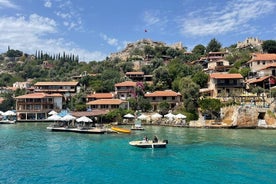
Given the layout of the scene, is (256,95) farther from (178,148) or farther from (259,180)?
(259,180)

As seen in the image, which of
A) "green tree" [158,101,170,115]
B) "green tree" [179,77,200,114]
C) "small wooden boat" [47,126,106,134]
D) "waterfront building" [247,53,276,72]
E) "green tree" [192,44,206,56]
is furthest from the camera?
"green tree" [192,44,206,56]

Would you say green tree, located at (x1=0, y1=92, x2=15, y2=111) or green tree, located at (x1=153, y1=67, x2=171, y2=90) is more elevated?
green tree, located at (x1=153, y1=67, x2=171, y2=90)

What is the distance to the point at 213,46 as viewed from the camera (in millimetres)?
126250

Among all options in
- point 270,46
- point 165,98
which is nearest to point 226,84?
point 165,98

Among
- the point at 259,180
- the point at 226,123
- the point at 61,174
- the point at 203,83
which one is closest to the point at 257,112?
the point at 226,123

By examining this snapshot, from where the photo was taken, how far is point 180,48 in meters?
156

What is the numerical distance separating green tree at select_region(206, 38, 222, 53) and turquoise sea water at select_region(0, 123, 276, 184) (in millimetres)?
90770

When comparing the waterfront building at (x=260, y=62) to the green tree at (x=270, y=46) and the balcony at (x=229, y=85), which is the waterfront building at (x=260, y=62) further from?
the green tree at (x=270, y=46)

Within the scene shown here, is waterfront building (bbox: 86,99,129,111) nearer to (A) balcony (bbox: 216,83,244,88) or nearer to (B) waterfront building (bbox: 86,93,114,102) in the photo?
(B) waterfront building (bbox: 86,93,114,102)

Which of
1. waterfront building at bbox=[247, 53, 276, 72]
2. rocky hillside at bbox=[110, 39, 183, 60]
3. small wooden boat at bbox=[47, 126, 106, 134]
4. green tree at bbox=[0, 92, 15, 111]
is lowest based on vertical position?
small wooden boat at bbox=[47, 126, 106, 134]

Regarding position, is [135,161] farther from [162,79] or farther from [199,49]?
[199,49]

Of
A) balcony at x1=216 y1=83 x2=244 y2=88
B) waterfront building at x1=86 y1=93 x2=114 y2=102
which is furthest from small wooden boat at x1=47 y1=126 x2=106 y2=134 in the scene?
balcony at x1=216 y1=83 x2=244 y2=88

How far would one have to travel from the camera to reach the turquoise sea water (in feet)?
71.3

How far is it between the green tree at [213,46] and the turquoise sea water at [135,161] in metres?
90.8
